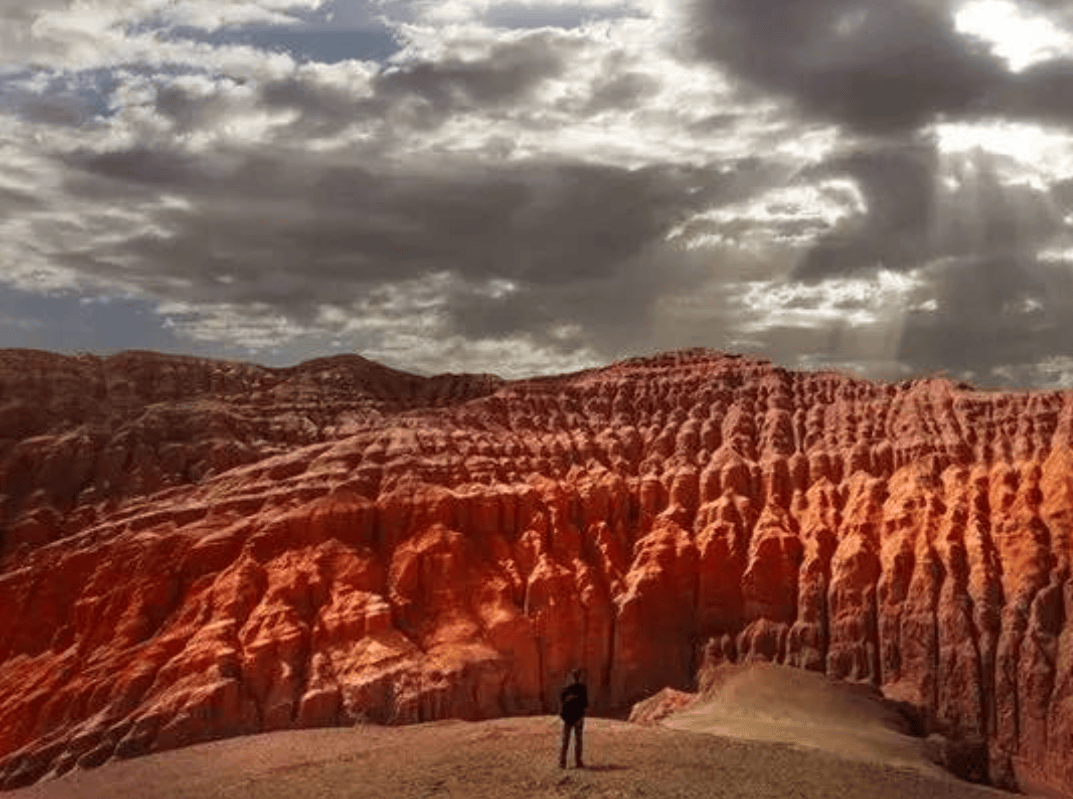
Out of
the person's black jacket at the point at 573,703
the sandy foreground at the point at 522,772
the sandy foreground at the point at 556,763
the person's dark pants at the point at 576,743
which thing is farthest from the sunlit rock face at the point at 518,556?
the person's black jacket at the point at 573,703

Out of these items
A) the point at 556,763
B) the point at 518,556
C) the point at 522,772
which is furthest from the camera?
the point at 518,556

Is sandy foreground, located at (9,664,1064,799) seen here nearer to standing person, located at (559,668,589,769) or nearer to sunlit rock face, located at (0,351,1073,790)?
standing person, located at (559,668,589,769)

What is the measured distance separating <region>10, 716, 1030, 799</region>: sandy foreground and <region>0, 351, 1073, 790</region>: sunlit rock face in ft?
22.7

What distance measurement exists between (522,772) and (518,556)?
23912 millimetres

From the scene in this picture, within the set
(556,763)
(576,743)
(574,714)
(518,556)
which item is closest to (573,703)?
(574,714)

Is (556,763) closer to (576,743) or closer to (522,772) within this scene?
(576,743)

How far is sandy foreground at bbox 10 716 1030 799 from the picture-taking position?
2573 cm

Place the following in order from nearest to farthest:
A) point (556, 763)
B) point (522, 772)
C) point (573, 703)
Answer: point (573, 703) < point (522, 772) < point (556, 763)

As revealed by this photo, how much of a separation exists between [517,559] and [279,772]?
2034cm

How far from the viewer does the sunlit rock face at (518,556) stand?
43.9 metres

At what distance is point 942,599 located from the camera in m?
48.7

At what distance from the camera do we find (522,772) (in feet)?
87.7

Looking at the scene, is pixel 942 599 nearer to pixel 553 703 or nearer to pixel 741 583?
pixel 741 583

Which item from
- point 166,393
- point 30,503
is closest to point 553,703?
point 30,503
